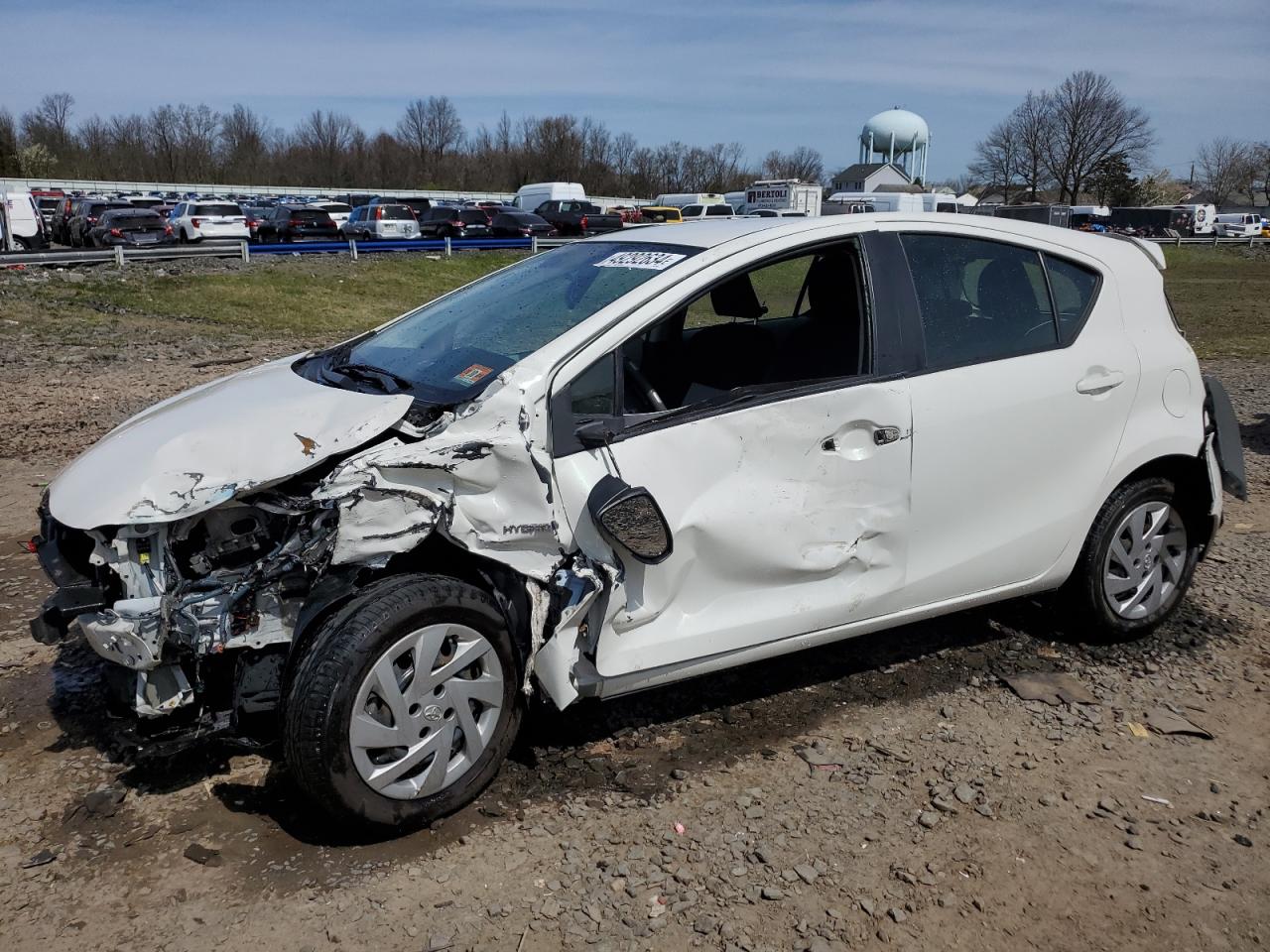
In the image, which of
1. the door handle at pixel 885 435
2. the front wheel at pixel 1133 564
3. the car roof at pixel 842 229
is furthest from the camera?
the front wheel at pixel 1133 564

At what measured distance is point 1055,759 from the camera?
146 inches

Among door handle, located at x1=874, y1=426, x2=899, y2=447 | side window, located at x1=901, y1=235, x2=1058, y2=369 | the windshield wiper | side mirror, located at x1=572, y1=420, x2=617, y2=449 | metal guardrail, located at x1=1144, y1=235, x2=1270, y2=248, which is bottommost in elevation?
metal guardrail, located at x1=1144, y1=235, x2=1270, y2=248

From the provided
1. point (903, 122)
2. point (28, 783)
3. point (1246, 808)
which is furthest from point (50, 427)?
point (903, 122)

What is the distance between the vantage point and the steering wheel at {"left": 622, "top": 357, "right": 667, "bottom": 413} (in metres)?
3.53

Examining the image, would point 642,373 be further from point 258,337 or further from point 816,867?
point 258,337

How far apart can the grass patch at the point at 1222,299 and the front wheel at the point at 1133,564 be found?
7.55 ft

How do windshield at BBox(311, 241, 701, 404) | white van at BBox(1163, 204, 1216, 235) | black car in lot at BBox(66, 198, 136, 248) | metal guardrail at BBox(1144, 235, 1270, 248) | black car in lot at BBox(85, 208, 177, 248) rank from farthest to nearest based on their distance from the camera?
white van at BBox(1163, 204, 1216, 235) → metal guardrail at BBox(1144, 235, 1270, 248) → black car in lot at BBox(66, 198, 136, 248) → black car in lot at BBox(85, 208, 177, 248) → windshield at BBox(311, 241, 701, 404)

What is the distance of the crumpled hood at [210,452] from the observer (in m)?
3.05

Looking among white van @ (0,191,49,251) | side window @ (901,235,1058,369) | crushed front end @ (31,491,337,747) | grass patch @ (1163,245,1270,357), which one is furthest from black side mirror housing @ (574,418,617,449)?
white van @ (0,191,49,251)

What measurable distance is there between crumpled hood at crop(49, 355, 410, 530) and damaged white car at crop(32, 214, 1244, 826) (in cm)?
1

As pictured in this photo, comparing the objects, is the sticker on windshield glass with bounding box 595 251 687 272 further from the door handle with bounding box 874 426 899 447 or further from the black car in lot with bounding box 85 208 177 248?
the black car in lot with bounding box 85 208 177 248

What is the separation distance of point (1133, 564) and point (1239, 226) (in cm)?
6211

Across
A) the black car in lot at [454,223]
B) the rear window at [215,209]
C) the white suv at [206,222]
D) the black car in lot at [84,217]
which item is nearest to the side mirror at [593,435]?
the white suv at [206,222]

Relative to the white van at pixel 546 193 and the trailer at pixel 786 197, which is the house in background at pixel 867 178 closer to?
the trailer at pixel 786 197
